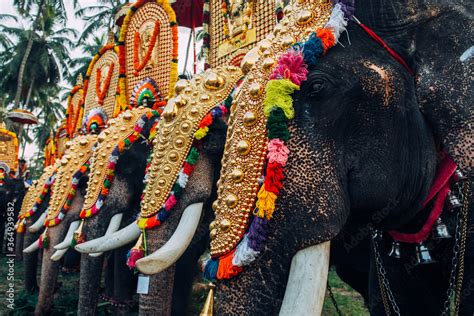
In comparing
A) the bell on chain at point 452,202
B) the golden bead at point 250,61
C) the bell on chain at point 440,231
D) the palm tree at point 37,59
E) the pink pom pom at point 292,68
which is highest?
the palm tree at point 37,59

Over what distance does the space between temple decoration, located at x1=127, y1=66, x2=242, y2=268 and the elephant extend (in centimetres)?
137

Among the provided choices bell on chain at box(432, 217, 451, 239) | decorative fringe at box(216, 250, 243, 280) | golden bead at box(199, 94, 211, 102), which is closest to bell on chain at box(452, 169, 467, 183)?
bell on chain at box(432, 217, 451, 239)

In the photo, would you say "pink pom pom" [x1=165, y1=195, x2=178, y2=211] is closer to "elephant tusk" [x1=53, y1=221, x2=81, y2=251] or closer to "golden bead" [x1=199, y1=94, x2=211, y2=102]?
"golden bead" [x1=199, y1=94, x2=211, y2=102]

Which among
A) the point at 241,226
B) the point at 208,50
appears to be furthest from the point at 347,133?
the point at 208,50

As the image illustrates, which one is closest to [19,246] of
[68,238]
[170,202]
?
[68,238]

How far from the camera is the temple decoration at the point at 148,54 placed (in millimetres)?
4031

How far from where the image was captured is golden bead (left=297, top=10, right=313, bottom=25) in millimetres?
1572

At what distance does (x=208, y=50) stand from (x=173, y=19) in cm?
73

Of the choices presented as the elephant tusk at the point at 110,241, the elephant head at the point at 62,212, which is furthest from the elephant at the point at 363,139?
the elephant head at the point at 62,212

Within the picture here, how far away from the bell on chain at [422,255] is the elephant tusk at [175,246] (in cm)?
93

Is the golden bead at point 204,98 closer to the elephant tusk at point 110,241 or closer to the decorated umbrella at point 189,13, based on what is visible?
the elephant tusk at point 110,241

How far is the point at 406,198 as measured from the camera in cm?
147

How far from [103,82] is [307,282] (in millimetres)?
4621

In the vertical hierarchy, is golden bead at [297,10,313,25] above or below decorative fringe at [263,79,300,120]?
above
